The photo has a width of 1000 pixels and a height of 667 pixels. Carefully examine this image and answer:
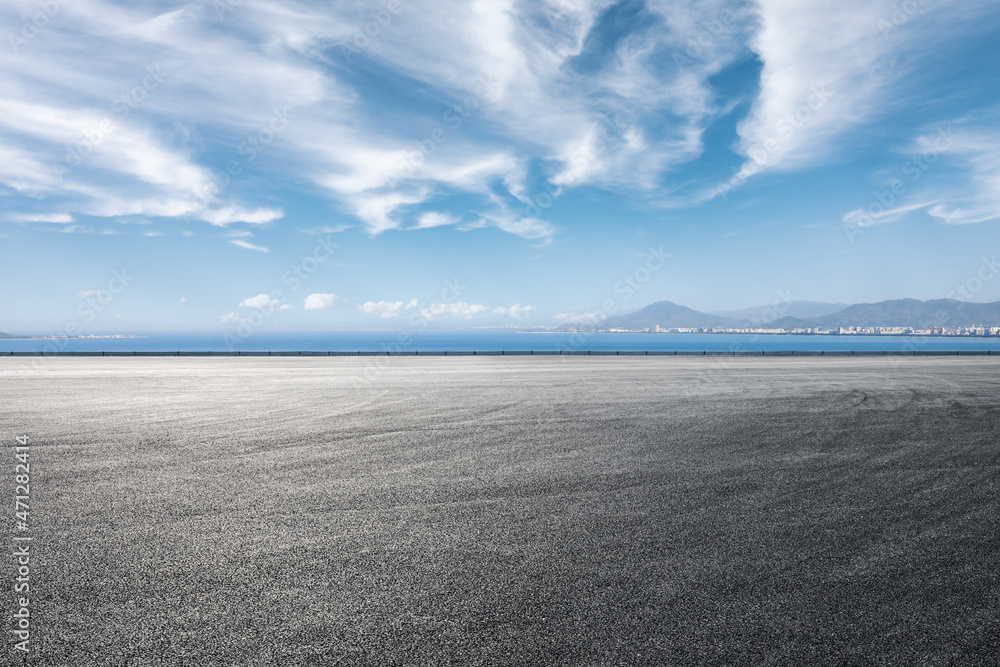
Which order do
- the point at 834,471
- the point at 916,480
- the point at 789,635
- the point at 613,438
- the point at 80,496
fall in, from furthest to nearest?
the point at 613,438
the point at 834,471
the point at 916,480
the point at 80,496
the point at 789,635

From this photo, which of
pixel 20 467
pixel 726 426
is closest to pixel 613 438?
pixel 726 426

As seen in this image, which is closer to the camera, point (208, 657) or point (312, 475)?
point (208, 657)

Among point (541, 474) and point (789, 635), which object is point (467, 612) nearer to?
point (789, 635)

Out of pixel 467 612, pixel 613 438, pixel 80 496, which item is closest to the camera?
pixel 467 612

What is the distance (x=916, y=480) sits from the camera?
736 centimetres

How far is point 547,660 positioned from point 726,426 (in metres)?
9.57

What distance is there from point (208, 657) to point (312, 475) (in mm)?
4340

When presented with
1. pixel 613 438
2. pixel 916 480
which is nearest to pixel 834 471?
pixel 916 480

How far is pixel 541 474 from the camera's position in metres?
7.70

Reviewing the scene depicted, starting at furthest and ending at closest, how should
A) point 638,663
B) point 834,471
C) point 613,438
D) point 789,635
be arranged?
1. point 613,438
2. point 834,471
3. point 789,635
4. point 638,663

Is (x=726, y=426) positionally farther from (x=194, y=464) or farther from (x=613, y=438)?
(x=194, y=464)

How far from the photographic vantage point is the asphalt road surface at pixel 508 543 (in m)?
3.52

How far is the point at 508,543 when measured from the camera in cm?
513

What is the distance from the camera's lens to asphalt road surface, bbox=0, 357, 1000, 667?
11.6 feet
